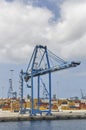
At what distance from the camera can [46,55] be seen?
99625 mm

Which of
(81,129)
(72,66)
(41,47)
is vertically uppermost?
(41,47)

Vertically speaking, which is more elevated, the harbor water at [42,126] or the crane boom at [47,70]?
the crane boom at [47,70]

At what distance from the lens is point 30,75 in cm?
9894

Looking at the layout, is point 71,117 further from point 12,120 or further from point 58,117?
point 12,120

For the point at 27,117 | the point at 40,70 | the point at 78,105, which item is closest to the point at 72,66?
the point at 40,70

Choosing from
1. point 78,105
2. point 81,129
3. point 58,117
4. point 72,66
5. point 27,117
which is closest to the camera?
point 81,129

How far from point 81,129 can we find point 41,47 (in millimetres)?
33238

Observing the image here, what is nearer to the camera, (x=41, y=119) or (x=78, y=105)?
(x=41, y=119)

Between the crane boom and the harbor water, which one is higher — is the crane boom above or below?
above

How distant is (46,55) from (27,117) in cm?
1578

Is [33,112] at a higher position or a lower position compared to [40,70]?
lower

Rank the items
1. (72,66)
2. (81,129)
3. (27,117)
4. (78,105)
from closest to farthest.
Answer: (81,129)
(72,66)
(27,117)
(78,105)

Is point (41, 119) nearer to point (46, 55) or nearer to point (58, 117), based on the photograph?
point (58, 117)

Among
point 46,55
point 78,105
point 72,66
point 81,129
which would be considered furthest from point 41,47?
point 78,105
